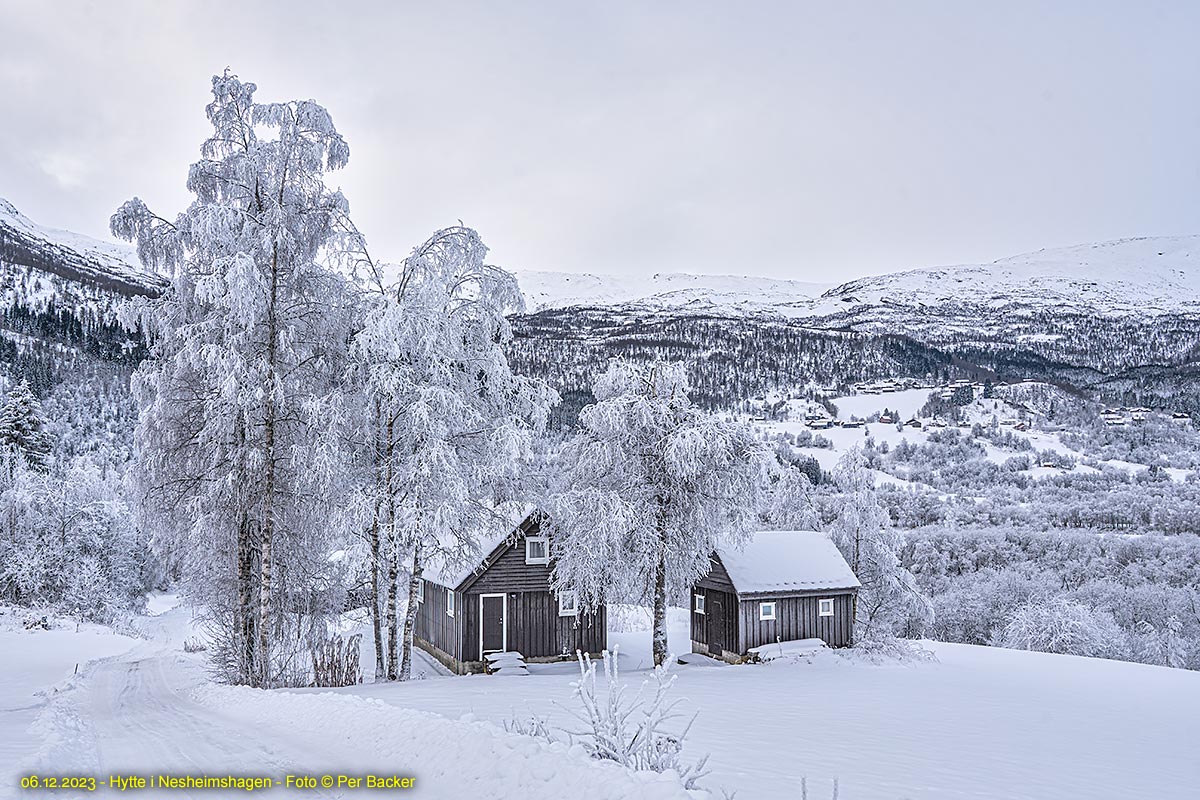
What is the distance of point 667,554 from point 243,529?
10.3 meters

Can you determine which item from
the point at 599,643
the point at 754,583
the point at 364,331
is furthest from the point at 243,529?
the point at 754,583

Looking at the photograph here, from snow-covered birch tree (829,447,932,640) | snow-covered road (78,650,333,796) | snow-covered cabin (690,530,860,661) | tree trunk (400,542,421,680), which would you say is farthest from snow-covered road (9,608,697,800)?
snow-covered birch tree (829,447,932,640)

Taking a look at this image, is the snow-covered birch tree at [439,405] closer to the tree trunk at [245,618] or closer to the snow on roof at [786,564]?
the tree trunk at [245,618]

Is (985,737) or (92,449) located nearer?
(985,737)

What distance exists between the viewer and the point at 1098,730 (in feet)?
42.9

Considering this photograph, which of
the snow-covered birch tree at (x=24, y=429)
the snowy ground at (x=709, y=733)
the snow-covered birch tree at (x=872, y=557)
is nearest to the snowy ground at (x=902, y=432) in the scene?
the snow-covered birch tree at (x=872, y=557)

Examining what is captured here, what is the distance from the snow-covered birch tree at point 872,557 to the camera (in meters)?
28.5

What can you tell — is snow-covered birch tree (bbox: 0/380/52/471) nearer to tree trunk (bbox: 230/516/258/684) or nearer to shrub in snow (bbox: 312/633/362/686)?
shrub in snow (bbox: 312/633/362/686)

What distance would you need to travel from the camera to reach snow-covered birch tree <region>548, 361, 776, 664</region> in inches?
723

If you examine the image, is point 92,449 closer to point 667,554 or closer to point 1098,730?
point 667,554

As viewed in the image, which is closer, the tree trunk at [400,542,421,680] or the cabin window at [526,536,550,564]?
the tree trunk at [400,542,421,680]

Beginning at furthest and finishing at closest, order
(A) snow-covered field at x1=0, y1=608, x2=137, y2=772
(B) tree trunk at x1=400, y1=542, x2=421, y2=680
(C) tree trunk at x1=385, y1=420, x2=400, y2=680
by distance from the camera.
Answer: (B) tree trunk at x1=400, y1=542, x2=421, y2=680 → (C) tree trunk at x1=385, y1=420, x2=400, y2=680 → (A) snow-covered field at x1=0, y1=608, x2=137, y2=772

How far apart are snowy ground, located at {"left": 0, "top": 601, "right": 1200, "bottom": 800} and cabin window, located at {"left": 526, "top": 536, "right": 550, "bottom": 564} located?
4.48m

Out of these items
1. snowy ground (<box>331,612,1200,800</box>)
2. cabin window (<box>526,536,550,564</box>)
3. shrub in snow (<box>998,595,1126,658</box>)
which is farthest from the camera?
A: shrub in snow (<box>998,595,1126,658</box>)
